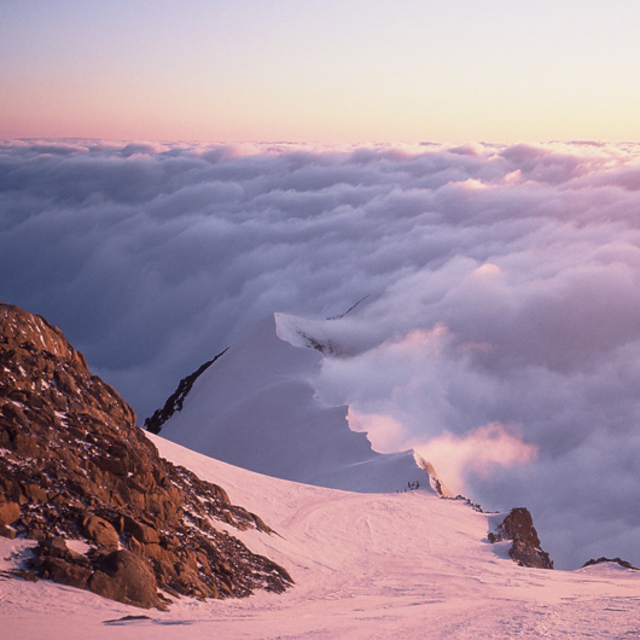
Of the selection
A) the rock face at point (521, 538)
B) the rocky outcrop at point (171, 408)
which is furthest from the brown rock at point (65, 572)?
the rocky outcrop at point (171, 408)

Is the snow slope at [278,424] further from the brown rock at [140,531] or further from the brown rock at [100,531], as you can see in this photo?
the brown rock at [100,531]

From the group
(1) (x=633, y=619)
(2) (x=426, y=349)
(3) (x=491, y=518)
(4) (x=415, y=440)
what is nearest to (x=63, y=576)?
(1) (x=633, y=619)

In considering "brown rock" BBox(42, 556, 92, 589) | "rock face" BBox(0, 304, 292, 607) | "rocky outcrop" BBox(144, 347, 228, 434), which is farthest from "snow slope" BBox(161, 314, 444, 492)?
"brown rock" BBox(42, 556, 92, 589)

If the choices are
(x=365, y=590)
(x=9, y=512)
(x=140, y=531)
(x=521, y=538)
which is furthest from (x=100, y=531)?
(x=521, y=538)

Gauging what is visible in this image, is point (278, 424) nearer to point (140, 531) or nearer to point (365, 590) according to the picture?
point (365, 590)

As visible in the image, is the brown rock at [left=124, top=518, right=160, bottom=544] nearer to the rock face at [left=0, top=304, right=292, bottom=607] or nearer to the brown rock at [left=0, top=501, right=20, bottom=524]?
the rock face at [left=0, top=304, right=292, bottom=607]

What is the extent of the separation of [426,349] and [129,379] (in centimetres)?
9078

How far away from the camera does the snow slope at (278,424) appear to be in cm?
4547

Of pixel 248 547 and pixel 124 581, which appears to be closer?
pixel 124 581

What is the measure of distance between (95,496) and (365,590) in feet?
30.5

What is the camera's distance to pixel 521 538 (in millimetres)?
36969

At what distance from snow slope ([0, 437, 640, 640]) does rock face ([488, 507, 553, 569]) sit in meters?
0.98

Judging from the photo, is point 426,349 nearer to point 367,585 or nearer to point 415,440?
point 415,440

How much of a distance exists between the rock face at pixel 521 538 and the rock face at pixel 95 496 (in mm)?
13030
